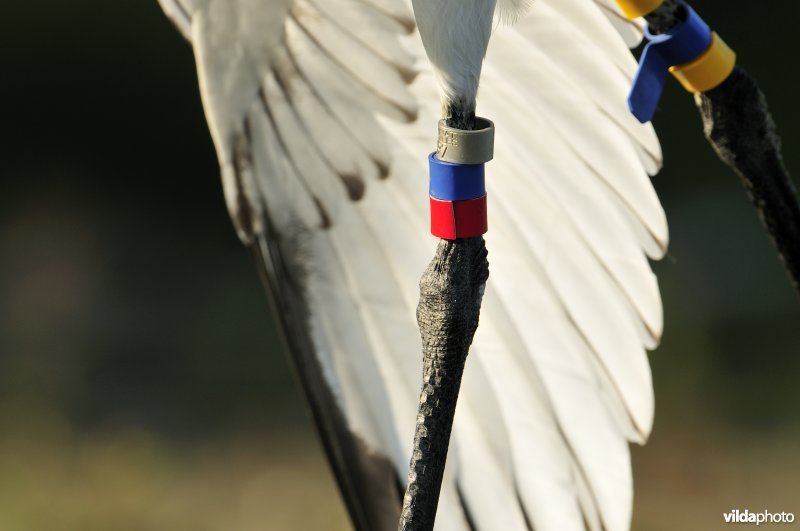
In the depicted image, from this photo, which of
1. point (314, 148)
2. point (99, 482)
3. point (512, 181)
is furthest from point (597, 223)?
point (99, 482)

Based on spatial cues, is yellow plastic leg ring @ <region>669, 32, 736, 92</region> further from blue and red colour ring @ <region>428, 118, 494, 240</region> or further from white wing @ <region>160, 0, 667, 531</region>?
blue and red colour ring @ <region>428, 118, 494, 240</region>

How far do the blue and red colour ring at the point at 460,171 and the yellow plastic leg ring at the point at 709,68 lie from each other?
0.15 metres

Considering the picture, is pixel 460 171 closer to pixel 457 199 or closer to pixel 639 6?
pixel 457 199

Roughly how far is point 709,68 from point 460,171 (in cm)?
19

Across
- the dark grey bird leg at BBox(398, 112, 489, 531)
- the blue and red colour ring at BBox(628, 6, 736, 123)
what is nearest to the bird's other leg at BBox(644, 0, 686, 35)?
the blue and red colour ring at BBox(628, 6, 736, 123)

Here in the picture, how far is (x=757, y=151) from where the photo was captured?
59 centimetres

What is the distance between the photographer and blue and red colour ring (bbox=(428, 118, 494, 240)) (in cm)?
42

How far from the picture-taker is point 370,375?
63 centimetres

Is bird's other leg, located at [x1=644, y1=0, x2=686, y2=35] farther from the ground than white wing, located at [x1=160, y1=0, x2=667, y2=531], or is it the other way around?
bird's other leg, located at [x1=644, y1=0, x2=686, y2=35]

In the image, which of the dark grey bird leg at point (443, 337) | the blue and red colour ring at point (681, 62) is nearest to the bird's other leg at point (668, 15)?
the blue and red colour ring at point (681, 62)

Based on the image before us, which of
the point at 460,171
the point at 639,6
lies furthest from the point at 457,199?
the point at 639,6

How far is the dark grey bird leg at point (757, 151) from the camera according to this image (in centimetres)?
58

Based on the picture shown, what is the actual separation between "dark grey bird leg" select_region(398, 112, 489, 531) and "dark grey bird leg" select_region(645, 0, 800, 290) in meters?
0.19

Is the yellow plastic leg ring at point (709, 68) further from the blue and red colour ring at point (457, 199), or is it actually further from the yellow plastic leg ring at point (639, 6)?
the blue and red colour ring at point (457, 199)
